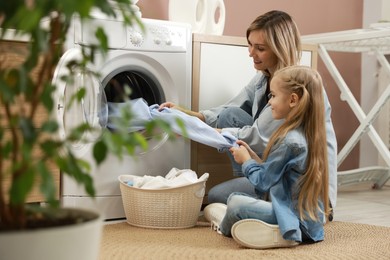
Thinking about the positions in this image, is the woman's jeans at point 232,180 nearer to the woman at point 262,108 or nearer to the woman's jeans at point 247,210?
the woman at point 262,108

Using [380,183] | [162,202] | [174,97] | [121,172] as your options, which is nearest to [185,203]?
[162,202]

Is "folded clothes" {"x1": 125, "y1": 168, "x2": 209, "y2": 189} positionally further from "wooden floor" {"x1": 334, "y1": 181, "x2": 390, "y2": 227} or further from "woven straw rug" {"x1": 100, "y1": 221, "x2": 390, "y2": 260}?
"wooden floor" {"x1": 334, "y1": 181, "x2": 390, "y2": 227}

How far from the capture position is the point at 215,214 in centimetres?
243

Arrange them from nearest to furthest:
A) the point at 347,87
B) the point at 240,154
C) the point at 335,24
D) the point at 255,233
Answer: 1. the point at 255,233
2. the point at 240,154
3. the point at 347,87
4. the point at 335,24

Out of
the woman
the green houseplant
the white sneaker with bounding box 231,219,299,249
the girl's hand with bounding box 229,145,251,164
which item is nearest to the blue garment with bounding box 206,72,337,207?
the woman

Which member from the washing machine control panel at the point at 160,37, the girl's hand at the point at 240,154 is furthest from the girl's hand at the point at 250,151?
the washing machine control panel at the point at 160,37

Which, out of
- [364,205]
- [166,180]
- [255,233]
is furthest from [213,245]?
[364,205]

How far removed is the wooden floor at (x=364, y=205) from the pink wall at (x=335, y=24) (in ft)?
1.41

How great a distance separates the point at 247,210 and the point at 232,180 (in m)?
0.52

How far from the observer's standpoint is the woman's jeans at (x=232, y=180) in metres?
2.61

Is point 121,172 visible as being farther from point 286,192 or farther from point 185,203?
point 286,192

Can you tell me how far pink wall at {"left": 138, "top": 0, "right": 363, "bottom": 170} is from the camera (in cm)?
377

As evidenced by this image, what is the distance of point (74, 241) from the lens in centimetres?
97

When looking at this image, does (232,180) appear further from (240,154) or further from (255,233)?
(255,233)
